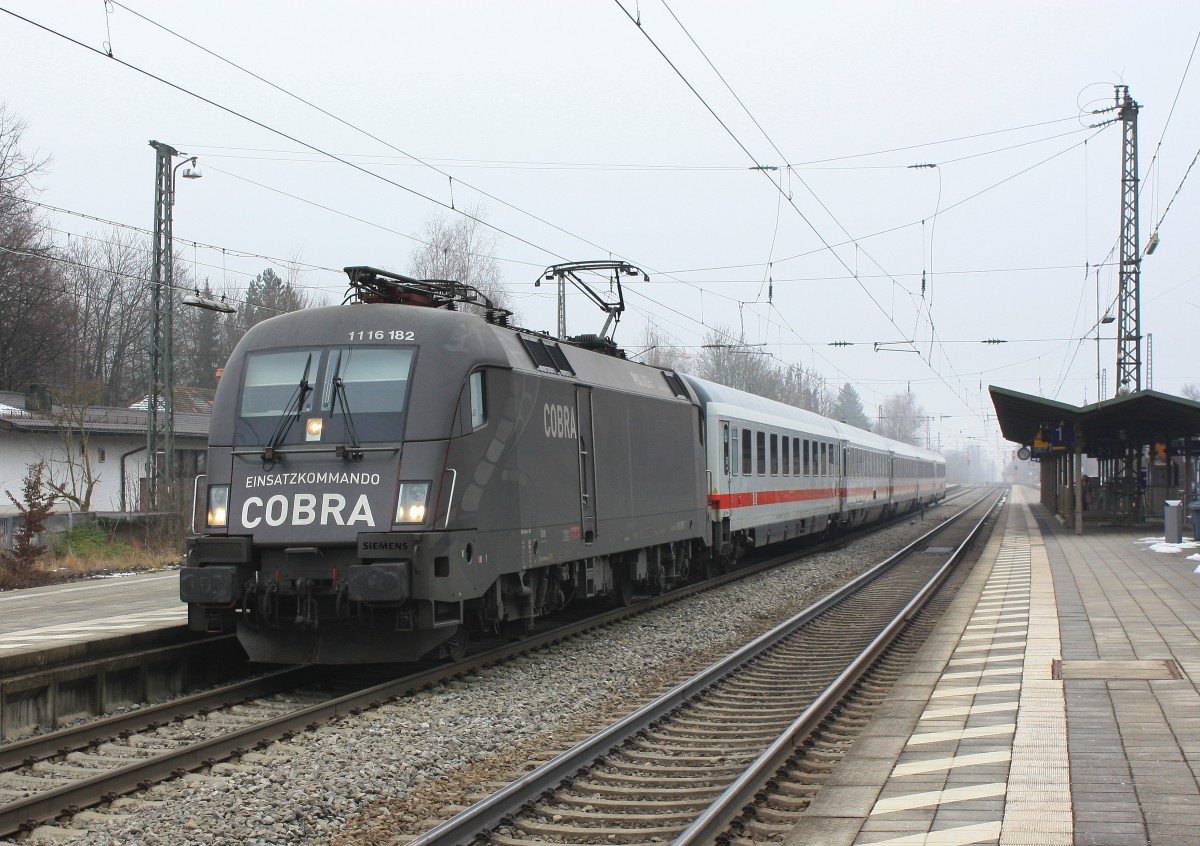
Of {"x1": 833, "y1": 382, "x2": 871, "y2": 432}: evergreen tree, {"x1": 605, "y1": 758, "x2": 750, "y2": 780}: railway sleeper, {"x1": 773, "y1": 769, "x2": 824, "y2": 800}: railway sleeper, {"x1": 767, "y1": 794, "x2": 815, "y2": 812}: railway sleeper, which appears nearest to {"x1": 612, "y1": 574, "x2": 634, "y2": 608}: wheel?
{"x1": 605, "y1": 758, "x2": 750, "y2": 780}: railway sleeper

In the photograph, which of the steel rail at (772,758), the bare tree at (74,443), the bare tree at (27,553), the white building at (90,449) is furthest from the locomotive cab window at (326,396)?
the bare tree at (74,443)

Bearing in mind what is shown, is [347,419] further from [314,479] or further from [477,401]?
Result: [477,401]

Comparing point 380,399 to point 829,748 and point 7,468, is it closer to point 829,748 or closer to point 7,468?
point 829,748

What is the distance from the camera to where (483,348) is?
10.3 metres

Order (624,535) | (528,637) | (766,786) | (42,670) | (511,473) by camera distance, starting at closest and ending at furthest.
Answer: (766,786) → (42,670) → (511,473) → (528,637) → (624,535)

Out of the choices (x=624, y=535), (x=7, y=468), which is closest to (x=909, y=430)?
(x=7, y=468)

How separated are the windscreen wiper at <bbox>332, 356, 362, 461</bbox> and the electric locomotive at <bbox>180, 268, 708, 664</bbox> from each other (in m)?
0.01

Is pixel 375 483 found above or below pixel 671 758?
above

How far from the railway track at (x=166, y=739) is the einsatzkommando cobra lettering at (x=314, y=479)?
5.61 ft

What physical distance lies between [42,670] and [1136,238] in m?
27.7

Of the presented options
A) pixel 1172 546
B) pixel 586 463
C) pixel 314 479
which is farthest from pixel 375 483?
pixel 1172 546

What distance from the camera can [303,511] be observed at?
955 cm

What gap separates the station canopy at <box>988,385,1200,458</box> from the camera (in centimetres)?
2708

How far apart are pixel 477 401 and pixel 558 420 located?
6.29 feet
